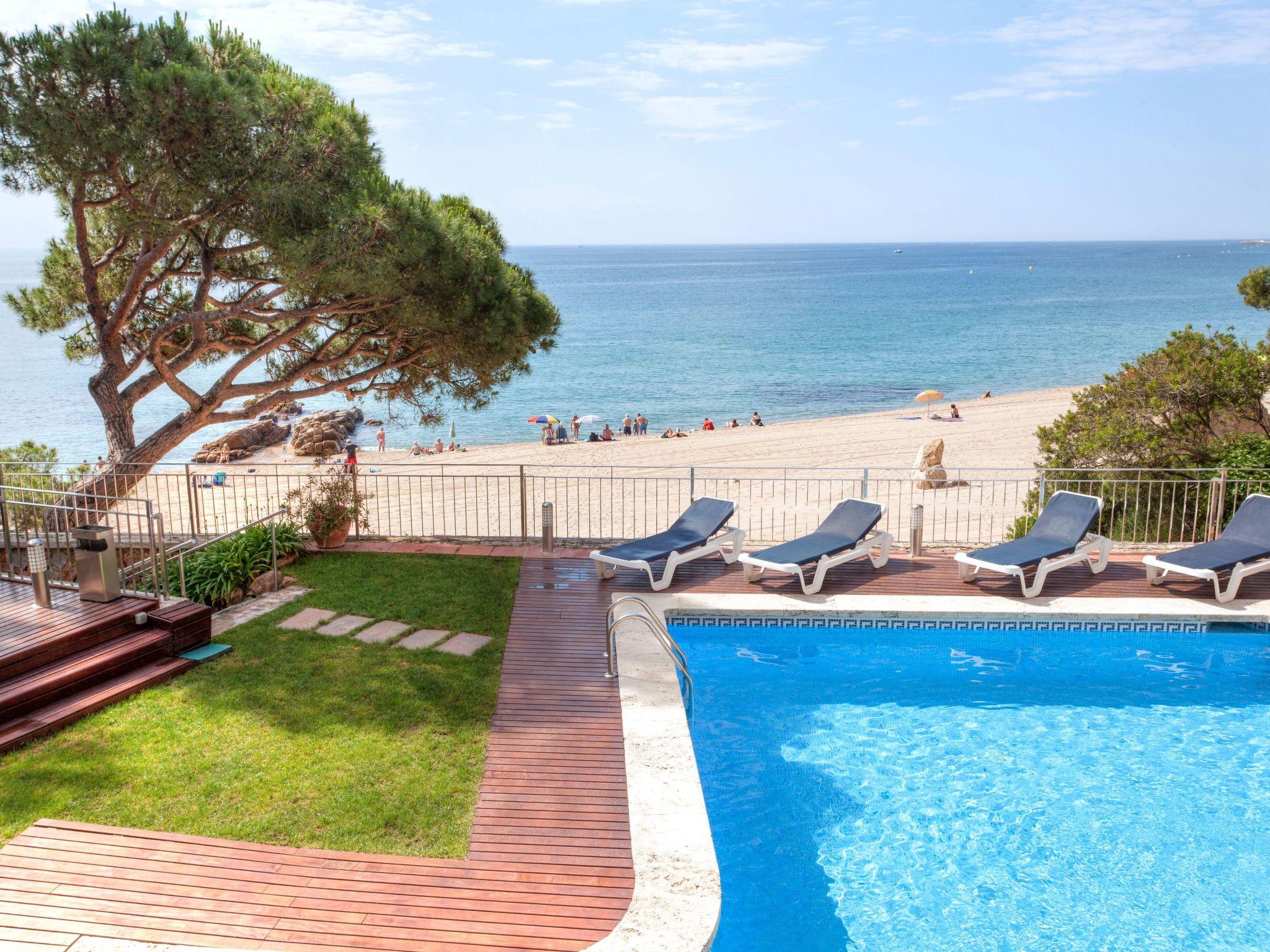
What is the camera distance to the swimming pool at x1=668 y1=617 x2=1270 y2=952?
5.71 metres

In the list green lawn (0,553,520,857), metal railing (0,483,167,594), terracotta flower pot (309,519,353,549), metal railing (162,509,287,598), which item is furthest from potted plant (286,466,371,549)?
green lawn (0,553,520,857)

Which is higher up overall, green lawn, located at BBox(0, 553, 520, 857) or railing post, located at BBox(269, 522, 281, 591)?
railing post, located at BBox(269, 522, 281, 591)

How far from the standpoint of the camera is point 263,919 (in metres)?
4.83

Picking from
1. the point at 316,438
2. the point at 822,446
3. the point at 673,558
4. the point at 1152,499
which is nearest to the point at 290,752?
the point at 673,558

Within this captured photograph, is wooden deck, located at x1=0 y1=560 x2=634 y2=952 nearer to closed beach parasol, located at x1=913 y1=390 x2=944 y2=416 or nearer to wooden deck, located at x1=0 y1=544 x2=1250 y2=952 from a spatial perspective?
wooden deck, located at x1=0 y1=544 x2=1250 y2=952

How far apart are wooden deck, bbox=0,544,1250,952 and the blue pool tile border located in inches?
119

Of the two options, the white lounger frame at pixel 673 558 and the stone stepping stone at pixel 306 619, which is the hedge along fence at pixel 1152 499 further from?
the stone stepping stone at pixel 306 619

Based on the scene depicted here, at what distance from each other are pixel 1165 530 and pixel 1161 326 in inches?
2633

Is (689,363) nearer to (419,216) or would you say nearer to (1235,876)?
(419,216)

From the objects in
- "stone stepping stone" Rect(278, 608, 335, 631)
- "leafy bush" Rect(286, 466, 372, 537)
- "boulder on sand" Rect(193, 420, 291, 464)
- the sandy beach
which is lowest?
"boulder on sand" Rect(193, 420, 291, 464)

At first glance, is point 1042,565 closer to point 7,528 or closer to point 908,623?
point 908,623

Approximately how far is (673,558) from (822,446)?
1933 centimetres

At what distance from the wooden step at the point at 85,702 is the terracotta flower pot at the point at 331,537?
3592 millimetres

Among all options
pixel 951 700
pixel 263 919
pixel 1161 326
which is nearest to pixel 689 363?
pixel 1161 326
